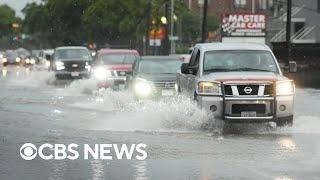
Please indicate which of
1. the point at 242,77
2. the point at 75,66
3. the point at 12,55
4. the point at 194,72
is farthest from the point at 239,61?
→ the point at 12,55

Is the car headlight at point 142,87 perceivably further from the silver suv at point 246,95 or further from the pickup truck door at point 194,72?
the silver suv at point 246,95

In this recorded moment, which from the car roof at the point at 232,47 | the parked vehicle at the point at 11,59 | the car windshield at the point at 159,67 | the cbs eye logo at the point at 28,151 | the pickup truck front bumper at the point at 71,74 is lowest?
the parked vehicle at the point at 11,59

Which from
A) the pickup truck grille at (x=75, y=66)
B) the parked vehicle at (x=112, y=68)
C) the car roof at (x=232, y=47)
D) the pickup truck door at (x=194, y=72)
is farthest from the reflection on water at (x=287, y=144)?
the pickup truck grille at (x=75, y=66)

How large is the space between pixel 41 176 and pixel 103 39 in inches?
3128

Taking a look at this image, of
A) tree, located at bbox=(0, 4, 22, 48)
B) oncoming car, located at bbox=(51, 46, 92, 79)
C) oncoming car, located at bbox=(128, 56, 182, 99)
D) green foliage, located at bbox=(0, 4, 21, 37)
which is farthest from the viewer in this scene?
green foliage, located at bbox=(0, 4, 21, 37)

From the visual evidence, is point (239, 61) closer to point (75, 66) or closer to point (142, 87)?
point (142, 87)

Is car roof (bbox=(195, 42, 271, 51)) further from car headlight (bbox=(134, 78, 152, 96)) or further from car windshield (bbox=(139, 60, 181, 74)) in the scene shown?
car windshield (bbox=(139, 60, 181, 74))

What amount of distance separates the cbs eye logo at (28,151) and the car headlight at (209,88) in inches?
153

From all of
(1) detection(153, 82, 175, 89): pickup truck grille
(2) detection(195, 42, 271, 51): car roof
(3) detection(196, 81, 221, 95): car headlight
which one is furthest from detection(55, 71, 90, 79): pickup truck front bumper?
(3) detection(196, 81, 221, 95): car headlight

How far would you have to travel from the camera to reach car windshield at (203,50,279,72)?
16.5m

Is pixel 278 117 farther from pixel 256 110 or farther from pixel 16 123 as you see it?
pixel 16 123

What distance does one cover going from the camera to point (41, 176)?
10109 millimetres

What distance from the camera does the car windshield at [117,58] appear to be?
95.8ft

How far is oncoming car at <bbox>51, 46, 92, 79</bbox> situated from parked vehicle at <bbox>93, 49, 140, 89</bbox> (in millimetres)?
7914
